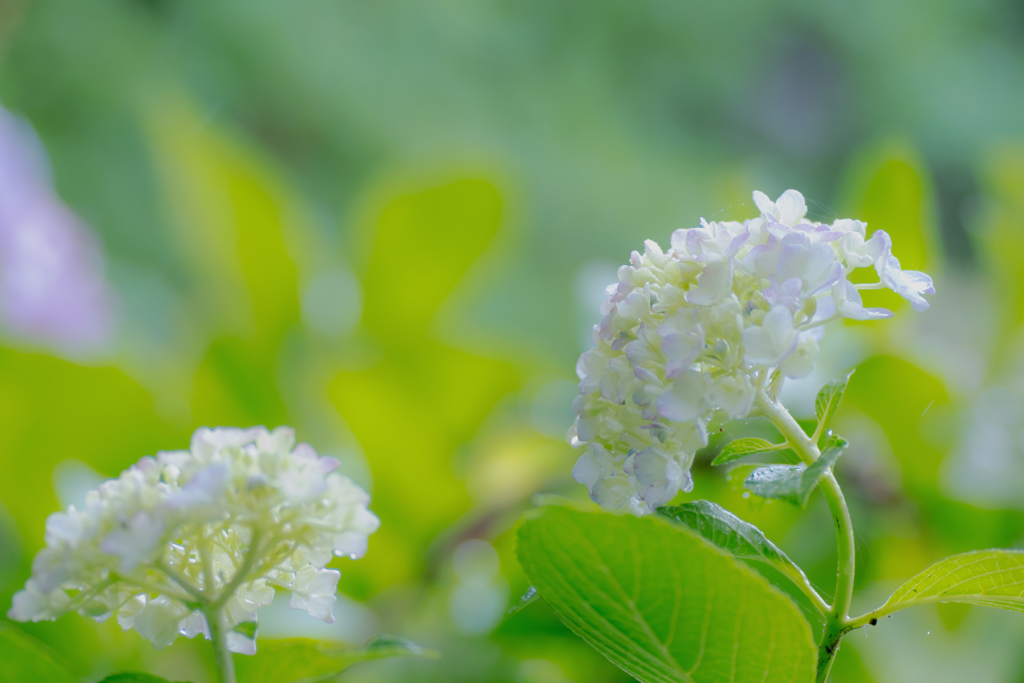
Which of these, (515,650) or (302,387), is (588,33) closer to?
(302,387)

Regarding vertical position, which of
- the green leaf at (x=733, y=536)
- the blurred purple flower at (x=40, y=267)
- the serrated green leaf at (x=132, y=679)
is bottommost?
the serrated green leaf at (x=132, y=679)

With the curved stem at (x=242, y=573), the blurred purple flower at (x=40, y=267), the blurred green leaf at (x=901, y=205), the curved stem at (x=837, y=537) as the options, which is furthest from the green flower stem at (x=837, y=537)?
the blurred purple flower at (x=40, y=267)

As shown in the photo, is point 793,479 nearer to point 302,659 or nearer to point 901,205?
point 302,659

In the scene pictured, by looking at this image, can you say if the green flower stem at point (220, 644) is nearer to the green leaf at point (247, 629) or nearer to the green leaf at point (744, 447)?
the green leaf at point (247, 629)

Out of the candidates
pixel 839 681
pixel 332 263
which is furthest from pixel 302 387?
pixel 839 681

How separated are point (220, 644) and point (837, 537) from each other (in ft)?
0.46

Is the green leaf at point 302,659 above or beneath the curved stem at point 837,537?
beneath

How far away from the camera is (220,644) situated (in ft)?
0.64

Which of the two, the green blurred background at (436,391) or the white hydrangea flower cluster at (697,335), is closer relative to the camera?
the white hydrangea flower cluster at (697,335)

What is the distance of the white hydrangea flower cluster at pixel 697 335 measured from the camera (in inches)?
7.2

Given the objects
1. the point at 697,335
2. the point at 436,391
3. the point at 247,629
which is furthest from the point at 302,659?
the point at 436,391

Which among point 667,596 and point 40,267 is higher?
point 40,267

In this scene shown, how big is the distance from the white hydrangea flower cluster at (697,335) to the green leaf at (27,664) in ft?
0.47

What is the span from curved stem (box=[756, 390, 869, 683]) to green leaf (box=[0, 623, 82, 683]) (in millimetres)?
183
